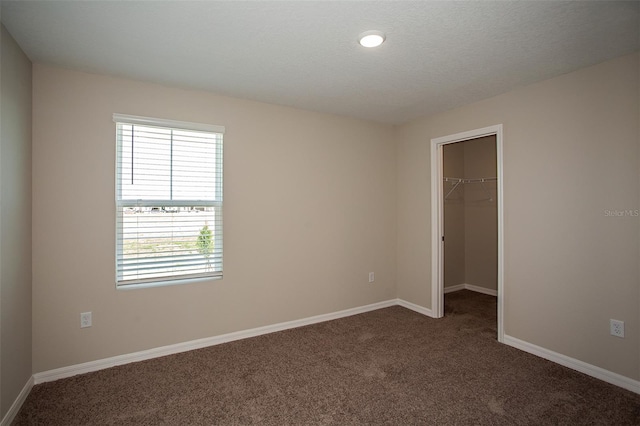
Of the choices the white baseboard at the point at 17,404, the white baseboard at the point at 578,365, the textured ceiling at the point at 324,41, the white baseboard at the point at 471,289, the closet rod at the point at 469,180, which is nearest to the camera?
the textured ceiling at the point at 324,41

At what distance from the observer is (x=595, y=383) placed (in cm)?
250

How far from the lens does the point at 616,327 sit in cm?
251

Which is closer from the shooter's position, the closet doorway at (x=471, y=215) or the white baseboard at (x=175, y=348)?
the white baseboard at (x=175, y=348)

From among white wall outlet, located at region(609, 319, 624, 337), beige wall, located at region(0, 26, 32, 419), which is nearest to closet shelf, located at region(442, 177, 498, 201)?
white wall outlet, located at region(609, 319, 624, 337)

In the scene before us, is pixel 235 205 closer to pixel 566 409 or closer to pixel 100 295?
pixel 100 295

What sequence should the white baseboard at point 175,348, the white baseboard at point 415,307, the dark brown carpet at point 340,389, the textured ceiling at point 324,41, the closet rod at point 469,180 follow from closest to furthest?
the textured ceiling at point 324,41 → the dark brown carpet at point 340,389 → the white baseboard at point 175,348 → the white baseboard at point 415,307 → the closet rod at point 469,180

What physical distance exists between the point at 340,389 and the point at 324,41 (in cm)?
248

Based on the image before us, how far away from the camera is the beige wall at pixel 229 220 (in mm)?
2623

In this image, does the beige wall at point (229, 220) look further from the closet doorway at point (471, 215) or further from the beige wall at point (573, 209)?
the beige wall at point (573, 209)

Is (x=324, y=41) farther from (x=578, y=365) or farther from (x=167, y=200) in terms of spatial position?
(x=578, y=365)

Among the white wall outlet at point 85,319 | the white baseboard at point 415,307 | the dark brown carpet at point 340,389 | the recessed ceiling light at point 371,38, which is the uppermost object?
the recessed ceiling light at point 371,38

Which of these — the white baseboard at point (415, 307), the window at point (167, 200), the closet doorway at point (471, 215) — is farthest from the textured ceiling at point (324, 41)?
the white baseboard at point (415, 307)

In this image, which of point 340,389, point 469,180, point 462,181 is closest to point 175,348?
point 340,389

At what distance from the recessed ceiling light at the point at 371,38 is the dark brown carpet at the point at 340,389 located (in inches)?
96.6
